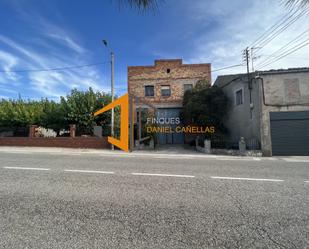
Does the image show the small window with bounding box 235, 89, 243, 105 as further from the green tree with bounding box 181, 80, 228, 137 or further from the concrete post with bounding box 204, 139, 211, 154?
the concrete post with bounding box 204, 139, 211, 154

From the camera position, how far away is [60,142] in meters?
14.6

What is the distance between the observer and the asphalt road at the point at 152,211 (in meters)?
2.49

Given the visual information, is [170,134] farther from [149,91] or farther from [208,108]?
[208,108]

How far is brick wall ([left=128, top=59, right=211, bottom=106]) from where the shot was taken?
68.2 feet

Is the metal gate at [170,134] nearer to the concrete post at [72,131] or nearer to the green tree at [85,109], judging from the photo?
the green tree at [85,109]

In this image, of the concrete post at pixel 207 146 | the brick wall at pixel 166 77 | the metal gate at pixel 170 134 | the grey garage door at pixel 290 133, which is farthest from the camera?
the brick wall at pixel 166 77

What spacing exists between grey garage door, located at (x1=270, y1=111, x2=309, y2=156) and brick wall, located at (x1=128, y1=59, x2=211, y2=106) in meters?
10.5

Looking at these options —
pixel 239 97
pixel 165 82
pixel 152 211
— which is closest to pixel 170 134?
pixel 165 82

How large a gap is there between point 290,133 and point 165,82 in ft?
43.7

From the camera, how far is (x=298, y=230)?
2719mm

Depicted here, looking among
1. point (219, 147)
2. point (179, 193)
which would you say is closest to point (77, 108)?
point (219, 147)

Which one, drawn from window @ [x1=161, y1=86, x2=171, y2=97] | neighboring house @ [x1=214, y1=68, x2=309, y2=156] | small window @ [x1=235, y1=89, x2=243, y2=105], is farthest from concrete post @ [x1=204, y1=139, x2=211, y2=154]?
Answer: window @ [x1=161, y1=86, x2=171, y2=97]

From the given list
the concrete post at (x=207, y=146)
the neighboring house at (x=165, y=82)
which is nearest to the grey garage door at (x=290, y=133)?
the concrete post at (x=207, y=146)

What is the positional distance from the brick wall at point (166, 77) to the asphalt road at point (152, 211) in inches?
626
